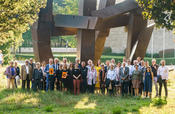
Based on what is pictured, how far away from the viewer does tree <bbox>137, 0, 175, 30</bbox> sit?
10.1 meters

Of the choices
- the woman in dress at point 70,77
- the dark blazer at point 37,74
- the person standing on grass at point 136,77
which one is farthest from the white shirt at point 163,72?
the dark blazer at point 37,74

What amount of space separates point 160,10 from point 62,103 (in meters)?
4.71

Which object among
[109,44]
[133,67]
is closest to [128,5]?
[133,67]

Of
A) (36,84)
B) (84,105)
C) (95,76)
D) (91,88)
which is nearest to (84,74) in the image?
(95,76)

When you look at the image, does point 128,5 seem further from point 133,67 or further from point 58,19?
point 133,67

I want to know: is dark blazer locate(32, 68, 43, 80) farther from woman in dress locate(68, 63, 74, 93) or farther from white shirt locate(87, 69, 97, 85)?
white shirt locate(87, 69, 97, 85)

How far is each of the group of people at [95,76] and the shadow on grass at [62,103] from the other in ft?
2.63

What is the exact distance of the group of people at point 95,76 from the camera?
11.9 m

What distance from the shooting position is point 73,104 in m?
10.2

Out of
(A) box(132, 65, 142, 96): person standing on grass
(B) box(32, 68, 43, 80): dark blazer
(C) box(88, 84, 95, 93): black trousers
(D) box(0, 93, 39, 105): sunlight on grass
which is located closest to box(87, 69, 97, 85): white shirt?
(C) box(88, 84, 95, 93): black trousers

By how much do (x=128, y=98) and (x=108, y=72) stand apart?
137 cm

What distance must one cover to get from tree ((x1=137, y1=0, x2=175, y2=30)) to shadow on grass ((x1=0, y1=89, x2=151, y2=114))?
2.86m

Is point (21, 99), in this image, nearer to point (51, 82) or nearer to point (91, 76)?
point (51, 82)

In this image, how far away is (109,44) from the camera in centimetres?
4244
